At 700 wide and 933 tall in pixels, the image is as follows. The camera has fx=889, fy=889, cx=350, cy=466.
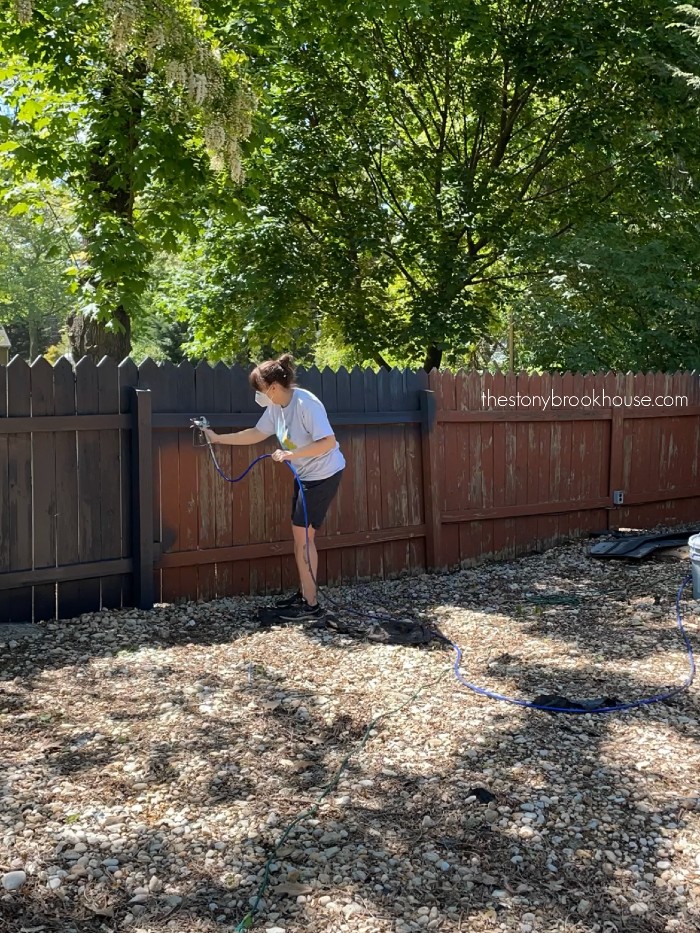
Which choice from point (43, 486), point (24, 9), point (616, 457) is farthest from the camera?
point (616, 457)

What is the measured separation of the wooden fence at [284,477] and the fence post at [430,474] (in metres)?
0.01

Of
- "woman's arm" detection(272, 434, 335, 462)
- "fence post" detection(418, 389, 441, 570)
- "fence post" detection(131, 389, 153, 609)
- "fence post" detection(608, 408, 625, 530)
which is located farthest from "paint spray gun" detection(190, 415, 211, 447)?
"fence post" detection(608, 408, 625, 530)

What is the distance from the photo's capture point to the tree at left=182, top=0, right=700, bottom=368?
36.1 ft

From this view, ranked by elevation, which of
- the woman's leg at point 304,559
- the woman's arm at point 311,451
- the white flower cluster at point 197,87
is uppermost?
the white flower cluster at point 197,87

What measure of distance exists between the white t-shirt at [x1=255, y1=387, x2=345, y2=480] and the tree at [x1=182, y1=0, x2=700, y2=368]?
223 inches

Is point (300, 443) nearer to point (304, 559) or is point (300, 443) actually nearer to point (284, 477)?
point (304, 559)

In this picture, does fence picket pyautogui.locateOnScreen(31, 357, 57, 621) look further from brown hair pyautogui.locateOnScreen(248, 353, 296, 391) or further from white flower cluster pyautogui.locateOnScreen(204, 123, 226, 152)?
white flower cluster pyautogui.locateOnScreen(204, 123, 226, 152)

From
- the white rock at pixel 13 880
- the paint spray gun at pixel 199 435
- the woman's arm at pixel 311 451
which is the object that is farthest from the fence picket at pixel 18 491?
the white rock at pixel 13 880

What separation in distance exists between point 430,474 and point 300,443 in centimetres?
212

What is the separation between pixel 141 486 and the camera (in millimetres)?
5832

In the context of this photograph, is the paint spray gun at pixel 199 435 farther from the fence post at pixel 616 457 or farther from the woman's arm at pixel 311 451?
the fence post at pixel 616 457

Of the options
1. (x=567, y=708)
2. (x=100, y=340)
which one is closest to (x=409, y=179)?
(x=100, y=340)

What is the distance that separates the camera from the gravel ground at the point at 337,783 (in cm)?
257

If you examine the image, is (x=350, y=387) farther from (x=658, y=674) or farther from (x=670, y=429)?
(x=670, y=429)
